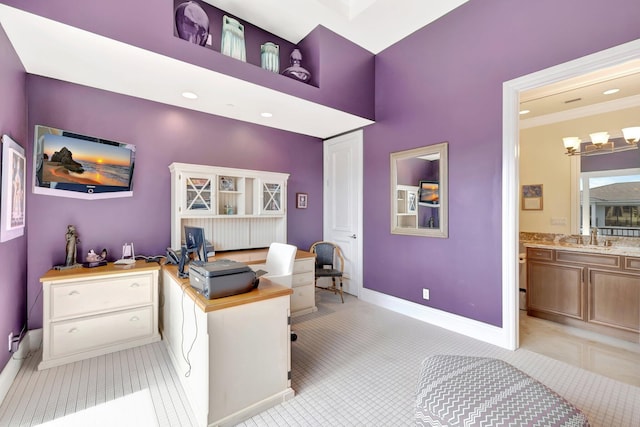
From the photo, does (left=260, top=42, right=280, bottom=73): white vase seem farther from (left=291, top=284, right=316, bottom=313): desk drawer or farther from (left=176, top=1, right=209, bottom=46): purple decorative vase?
(left=291, top=284, right=316, bottom=313): desk drawer

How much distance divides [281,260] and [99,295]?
1632mm

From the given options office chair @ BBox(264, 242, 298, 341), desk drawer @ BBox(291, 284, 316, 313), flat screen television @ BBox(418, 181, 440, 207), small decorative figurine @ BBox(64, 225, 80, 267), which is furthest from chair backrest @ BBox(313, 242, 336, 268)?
small decorative figurine @ BBox(64, 225, 80, 267)

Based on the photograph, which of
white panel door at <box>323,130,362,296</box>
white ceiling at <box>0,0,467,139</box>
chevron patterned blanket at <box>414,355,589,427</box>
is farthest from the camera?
white panel door at <box>323,130,362,296</box>

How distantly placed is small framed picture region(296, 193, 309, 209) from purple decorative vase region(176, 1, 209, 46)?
2.38 m

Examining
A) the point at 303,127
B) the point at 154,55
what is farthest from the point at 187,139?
the point at 303,127

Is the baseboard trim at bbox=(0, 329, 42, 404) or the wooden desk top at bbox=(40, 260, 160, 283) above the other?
the wooden desk top at bbox=(40, 260, 160, 283)

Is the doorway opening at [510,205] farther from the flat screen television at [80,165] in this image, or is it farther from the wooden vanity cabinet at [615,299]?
the flat screen television at [80,165]

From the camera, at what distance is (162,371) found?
2.21 meters

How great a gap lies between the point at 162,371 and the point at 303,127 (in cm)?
334

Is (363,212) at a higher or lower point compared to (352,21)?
lower

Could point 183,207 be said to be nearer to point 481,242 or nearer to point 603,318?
point 481,242

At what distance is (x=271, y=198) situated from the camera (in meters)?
3.71

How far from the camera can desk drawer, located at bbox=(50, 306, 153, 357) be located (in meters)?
2.27

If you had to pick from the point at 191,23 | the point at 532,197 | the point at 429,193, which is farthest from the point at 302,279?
the point at 532,197
